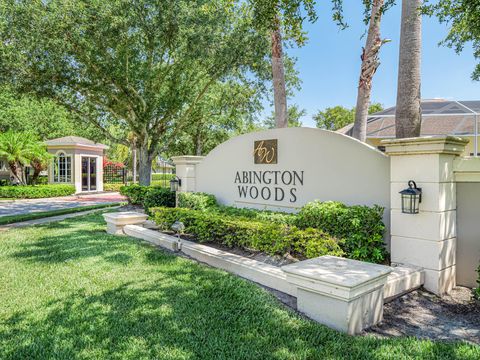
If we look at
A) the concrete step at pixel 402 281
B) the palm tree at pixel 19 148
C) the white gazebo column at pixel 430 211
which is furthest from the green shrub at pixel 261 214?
the palm tree at pixel 19 148

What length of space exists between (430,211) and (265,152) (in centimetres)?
376

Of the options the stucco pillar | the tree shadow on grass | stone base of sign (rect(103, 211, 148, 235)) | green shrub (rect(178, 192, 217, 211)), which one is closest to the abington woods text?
green shrub (rect(178, 192, 217, 211))

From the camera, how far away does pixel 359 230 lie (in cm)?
516

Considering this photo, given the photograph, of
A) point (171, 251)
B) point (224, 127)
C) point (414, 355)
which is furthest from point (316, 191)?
point (224, 127)

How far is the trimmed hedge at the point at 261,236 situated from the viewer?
4.98 metres

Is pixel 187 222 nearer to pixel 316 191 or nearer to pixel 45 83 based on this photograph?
pixel 316 191

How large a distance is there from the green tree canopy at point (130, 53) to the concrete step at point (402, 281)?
28.2ft

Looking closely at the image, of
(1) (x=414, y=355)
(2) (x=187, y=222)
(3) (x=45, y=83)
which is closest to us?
(1) (x=414, y=355)

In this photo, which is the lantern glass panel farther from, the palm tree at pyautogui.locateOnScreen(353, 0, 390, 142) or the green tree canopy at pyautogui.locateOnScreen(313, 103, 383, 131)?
the green tree canopy at pyautogui.locateOnScreen(313, 103, 383, 131)

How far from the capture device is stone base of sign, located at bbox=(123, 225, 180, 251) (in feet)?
21.8

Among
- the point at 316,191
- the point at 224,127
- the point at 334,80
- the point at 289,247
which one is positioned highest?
the point at 334,80

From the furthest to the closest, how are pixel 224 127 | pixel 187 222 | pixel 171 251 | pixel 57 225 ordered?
pixel 224 127
pixel 57 225
pixel 187 222
pixel 171 251

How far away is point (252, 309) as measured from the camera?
3848mm

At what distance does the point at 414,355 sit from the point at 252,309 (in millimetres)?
1634
